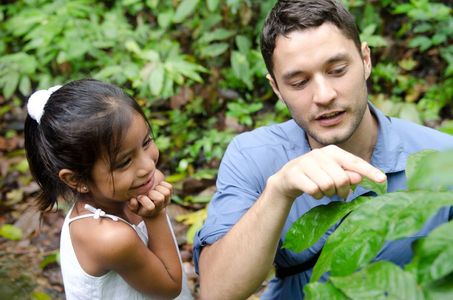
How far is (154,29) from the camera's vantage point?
5375 mm

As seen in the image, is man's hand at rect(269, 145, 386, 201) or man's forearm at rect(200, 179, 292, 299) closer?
man's hand at rect(269, 145, 386, 201)

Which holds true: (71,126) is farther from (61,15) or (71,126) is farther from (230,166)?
(61,15)

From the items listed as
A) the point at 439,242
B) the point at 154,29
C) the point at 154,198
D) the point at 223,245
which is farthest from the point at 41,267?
the point at 439,242

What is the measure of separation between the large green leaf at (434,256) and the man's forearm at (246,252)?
1.88 ft

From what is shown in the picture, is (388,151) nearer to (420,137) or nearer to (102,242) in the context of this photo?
(420,137)

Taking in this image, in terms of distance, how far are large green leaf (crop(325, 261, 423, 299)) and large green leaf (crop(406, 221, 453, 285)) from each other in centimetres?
2

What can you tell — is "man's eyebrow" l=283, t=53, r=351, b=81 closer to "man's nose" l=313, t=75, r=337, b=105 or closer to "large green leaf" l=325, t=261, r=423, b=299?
"man's nose" l=313, t=75, r=337, b=105

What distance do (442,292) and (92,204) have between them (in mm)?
1436

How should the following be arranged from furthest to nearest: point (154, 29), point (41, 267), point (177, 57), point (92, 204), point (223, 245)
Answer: point (154, 29) < point (177, 57) < point (41, 267) < point (92, 204) < point (223, 245)

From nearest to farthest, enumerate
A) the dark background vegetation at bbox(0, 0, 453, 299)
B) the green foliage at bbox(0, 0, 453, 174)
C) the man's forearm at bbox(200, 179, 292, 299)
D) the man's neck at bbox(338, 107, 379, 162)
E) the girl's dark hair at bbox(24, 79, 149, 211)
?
the man's forearm at bbox(200, 179, 292, 299)
the girl's dark hair at bbox(24, 79, 149, 211)
the man's neck at bbox(338, 107, 379, 162)
the dark background vegetation at bbox(0, 0, 453, 299)
the green foliage at bbox(0, 0, 453, 174)

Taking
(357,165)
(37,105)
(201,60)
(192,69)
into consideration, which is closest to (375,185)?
(357,165)

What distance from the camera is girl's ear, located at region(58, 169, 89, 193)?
1875 millimetres

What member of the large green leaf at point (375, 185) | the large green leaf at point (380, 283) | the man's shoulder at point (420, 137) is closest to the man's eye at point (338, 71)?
the man's shoulder at point (420, 137)

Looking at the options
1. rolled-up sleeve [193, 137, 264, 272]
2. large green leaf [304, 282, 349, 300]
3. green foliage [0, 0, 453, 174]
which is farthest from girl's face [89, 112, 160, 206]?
green foliage [0, 0, 453, 174]
